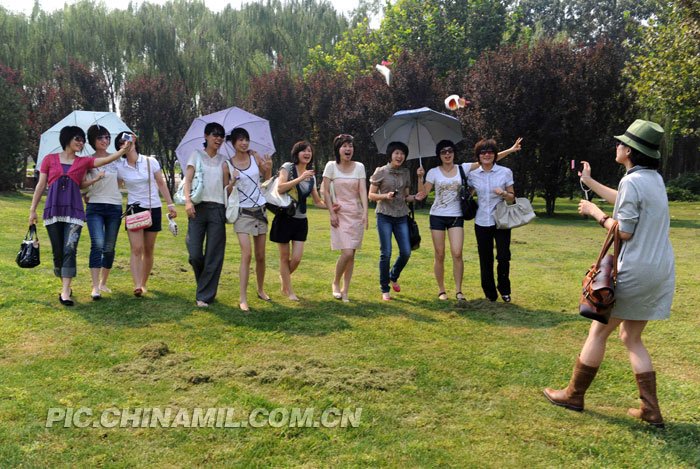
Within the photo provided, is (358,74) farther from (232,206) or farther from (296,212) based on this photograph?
(232,206)

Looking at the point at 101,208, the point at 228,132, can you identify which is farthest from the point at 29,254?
the point at 228,132

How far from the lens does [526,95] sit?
22.8m

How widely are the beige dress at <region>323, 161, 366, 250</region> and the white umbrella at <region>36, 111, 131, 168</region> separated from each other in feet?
8.52

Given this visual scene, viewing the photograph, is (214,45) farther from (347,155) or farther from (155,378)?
(155,378)

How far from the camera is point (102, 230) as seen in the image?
703cm

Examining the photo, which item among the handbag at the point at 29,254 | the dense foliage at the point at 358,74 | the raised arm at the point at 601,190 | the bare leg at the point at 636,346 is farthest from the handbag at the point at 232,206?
the dense foliage at the point at 358,74

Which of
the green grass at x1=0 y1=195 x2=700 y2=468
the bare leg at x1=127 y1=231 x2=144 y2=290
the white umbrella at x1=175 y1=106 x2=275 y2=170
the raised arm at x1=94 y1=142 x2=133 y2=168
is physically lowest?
the green grass at x1=0 y1=195 x2=700 y2=468

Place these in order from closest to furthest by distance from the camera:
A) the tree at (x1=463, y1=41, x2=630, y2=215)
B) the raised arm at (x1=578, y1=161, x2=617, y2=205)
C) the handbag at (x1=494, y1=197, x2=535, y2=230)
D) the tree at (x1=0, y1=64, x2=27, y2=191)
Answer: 1. the raised arm at (x1=578, y1=161, x2=617, y2=205)
2. the handbag at (x1=494, y1=197, x2=535, y2=230)
3. the tree at (x1=463, y1=41, x2=630, y2=215)
4. the tree at (x1=0, y1=64, x2=27, y2=191)

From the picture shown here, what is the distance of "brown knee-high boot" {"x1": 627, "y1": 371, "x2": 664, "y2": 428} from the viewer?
3.76 m

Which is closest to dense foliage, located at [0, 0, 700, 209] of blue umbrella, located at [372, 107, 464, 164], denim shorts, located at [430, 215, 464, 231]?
blue umbrella, located at [372, 107, 464, 164]

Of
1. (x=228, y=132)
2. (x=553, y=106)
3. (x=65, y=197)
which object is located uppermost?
(x=553, y=106)

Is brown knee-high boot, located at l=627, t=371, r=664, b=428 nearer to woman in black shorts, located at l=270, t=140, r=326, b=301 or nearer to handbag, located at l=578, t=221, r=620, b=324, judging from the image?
handbag, located at l=578, t=221, r=620, b=324

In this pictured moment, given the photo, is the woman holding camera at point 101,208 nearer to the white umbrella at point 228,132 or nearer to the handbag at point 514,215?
the white umbrella at point 228,132

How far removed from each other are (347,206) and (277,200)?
84cm
